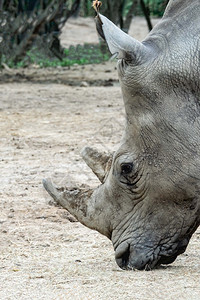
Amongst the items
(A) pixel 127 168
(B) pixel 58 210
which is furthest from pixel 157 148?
(B) pixel 58 210

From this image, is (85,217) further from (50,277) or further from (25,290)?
(25,290)

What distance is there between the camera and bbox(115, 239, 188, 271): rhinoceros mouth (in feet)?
14.8

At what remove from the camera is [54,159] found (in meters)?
8.34

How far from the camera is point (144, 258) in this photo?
450 cm

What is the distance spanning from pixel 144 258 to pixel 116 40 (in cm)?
137

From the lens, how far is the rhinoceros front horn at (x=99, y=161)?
16.4 feet

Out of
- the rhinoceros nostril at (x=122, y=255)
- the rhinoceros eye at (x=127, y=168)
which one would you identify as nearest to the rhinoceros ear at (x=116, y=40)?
the rhinoceros eye at (x=127, y=168)

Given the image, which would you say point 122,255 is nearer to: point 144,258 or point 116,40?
point 144,258

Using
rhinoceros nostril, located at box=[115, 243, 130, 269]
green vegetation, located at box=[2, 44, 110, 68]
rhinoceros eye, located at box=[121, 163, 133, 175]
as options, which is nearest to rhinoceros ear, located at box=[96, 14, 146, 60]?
rhinoceros eye, located at box=[121, 163, 133, 175]

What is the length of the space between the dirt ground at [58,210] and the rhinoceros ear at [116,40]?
52.6 inches

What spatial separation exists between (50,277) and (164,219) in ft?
2.60

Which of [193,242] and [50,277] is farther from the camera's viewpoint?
[193,242]

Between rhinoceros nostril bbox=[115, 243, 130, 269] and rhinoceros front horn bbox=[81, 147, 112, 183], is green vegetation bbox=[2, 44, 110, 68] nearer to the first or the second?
rhinoceros front horn bbox=[81, 147, 112, 183]

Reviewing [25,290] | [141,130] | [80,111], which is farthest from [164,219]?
[80,111]
